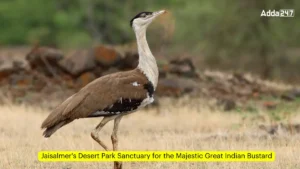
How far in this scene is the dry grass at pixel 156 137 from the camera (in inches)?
432

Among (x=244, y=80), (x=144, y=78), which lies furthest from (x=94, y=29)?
(x=144, y=78)

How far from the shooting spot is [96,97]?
9.95m

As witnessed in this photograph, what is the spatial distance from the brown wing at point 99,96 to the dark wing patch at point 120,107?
0.14ft

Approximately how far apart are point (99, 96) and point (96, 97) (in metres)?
0.04

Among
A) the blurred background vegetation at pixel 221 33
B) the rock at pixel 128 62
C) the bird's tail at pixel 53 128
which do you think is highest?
the blurred background vegetation at pixel 221 33

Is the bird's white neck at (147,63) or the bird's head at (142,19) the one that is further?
the bird's head at (142,19)

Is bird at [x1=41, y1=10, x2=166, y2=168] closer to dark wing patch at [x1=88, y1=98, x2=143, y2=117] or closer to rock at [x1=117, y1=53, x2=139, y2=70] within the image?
dark wing patch at [x1=88, y1=98, x2=143, y2=117]

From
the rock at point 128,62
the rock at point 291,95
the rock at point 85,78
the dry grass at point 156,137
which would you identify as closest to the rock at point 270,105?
the rock at point 291,95

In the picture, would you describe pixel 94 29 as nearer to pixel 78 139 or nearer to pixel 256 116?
pixel 256 116

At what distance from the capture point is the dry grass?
1096cm

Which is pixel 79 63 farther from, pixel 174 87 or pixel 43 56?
pixel 174 87

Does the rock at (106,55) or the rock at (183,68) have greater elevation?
the rock at (106,55)

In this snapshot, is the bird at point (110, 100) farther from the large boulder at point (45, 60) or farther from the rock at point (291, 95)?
the large boulder at point (45, 60)

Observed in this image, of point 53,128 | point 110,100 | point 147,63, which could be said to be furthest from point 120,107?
point 53,128
